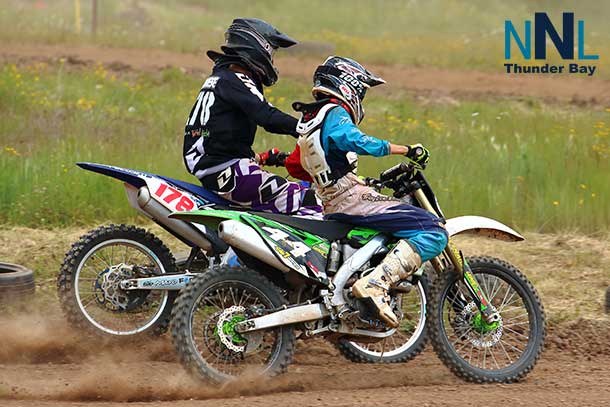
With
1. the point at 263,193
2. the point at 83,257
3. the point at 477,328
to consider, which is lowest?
the point at 477,328

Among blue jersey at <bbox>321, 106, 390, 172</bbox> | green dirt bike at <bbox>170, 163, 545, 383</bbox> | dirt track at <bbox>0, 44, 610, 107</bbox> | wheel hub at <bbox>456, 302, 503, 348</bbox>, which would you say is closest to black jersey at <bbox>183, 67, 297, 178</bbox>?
blue jersey at <bbox>321, 106, 390, 172</bbox>

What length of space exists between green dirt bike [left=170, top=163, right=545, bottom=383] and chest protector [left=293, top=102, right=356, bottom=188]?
0.26 metres

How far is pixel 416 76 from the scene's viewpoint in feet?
68.2

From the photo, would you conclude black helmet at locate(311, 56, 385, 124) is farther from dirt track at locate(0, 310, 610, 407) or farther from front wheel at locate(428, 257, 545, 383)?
dirt track at locate(0, 310, 610, 407)

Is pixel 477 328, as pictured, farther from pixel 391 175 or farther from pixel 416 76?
pixel 416 76

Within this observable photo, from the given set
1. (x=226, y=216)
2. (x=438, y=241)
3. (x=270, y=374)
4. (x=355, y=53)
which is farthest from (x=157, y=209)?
(x=355, y=53)

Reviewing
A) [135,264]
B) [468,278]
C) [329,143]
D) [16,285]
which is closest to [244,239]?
[329,143]

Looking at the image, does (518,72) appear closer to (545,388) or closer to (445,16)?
(445,16)

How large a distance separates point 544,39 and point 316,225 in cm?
1779

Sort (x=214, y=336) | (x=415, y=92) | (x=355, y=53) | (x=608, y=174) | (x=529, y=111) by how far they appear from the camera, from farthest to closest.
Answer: (x=355, y=53), (x=415, y=92), (x=529, y=111), (x=608, y=174), (x=214, y=336)

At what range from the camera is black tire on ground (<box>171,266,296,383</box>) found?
5812 mm

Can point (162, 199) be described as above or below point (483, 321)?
above

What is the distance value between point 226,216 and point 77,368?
150 cm

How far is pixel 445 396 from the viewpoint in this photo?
602 centimetres
